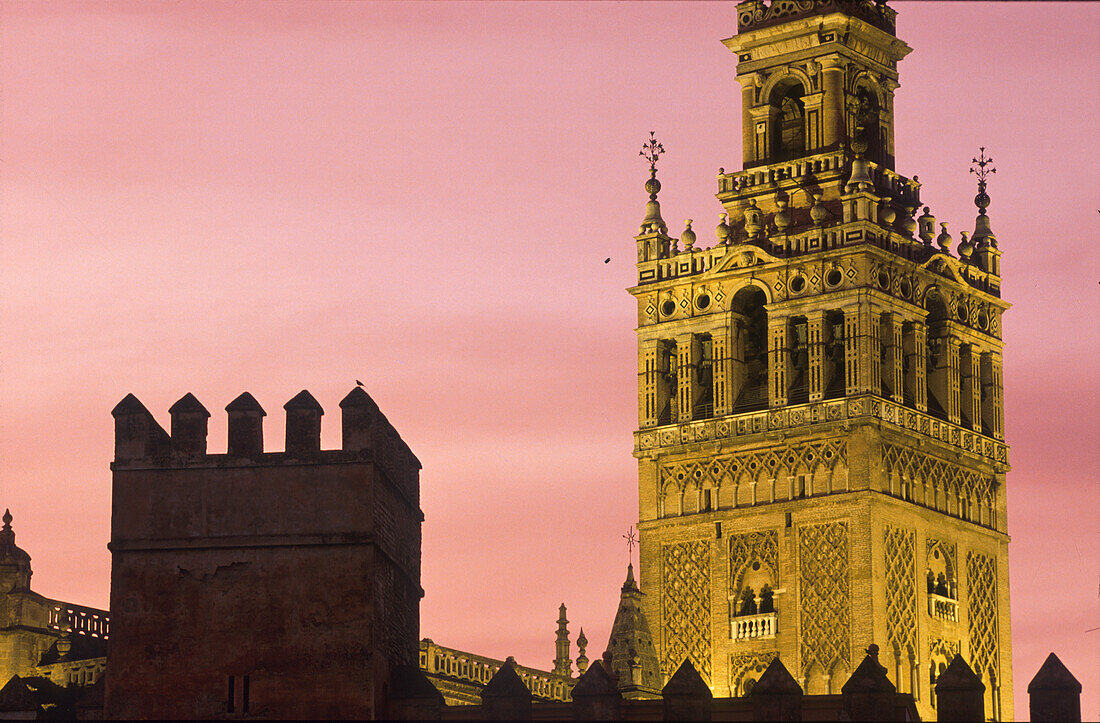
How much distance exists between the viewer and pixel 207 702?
6775 cm

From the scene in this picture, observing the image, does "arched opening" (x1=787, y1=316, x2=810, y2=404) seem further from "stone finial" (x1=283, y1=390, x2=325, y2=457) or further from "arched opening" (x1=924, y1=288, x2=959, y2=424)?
"stone finial" (x1=283, y1=390, x2=325, y2=457)

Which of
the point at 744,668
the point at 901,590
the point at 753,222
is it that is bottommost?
the point at 744,668

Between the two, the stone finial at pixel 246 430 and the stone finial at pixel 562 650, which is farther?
the stone finial at pixel 562 650

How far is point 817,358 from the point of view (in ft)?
322

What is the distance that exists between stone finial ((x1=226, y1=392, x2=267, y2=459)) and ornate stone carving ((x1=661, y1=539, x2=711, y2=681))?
3259 centimetres

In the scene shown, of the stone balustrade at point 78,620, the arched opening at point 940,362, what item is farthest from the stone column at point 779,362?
the stone balustrade at point 78,620

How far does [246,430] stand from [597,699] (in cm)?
907

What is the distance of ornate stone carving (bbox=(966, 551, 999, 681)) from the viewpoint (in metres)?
101

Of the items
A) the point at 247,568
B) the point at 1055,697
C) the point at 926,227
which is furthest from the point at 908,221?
the point at 247,568

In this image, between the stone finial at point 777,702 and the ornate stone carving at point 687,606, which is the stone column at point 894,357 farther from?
the stone finial at point 777,702

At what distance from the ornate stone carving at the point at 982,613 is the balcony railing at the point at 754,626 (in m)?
6.48

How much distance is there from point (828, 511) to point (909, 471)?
3080 mm

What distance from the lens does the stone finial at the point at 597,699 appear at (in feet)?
227

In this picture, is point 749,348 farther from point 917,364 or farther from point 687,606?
point 687,606
